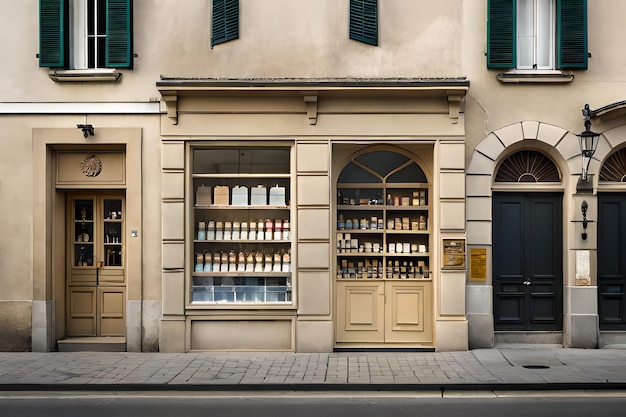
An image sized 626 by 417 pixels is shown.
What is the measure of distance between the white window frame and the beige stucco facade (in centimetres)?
49

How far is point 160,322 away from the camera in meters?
11.2

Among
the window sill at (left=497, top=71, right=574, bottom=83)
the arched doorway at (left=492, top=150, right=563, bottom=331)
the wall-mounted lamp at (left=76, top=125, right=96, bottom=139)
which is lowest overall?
the arched doorway at (left=492, top=150, right=563, bottom=331)

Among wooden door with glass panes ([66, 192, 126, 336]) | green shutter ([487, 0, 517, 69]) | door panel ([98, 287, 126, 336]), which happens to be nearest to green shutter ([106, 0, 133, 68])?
wooden door with glass panes ([66, 192, 126, 336])

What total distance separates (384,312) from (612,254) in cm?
435

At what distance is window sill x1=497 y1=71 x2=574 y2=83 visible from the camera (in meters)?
11.2

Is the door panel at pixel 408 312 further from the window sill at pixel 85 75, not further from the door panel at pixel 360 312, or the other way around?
the window sill at pixel 85 75

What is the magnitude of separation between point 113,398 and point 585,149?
8.70 meters

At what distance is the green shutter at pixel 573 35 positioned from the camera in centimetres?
1119

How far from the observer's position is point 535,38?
1155 centimetres

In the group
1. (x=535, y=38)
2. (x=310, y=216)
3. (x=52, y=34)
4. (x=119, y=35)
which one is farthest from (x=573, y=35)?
(x=52, y=34)

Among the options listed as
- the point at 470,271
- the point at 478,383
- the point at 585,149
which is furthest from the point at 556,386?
the point at 585,149

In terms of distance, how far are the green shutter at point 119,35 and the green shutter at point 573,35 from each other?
303 inches

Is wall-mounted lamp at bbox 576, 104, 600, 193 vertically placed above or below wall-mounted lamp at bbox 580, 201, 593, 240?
above

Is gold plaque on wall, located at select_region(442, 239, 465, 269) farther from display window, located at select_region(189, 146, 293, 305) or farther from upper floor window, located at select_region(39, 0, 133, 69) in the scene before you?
upper floor window, located at select_region(39, 0, 133, 69)
